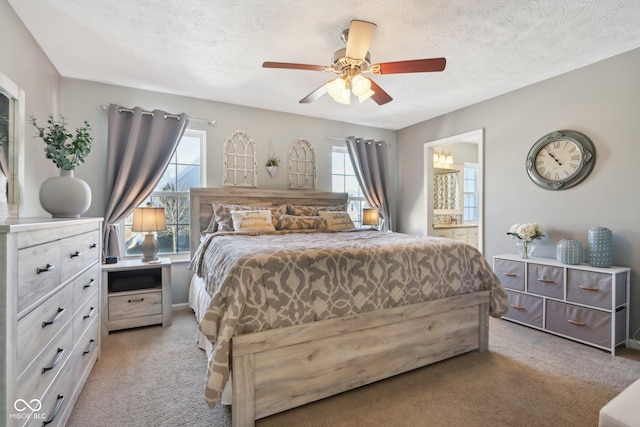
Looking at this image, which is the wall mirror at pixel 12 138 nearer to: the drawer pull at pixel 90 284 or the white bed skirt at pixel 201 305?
the drawer pull at pixel 90 284

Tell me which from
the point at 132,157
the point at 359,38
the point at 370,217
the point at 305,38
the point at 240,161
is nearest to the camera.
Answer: the point at 359,38

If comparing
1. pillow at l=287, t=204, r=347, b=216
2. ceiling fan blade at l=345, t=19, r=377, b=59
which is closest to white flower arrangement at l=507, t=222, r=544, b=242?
pillow at l=287, t=204, r=347, b=216

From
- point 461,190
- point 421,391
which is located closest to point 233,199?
point 421,391

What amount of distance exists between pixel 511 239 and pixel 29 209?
476 cm

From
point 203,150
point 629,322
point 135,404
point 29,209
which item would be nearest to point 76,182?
point 29,209

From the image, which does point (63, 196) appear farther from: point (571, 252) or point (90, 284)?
point (571, 252)

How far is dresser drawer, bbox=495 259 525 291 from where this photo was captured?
9.91 ft

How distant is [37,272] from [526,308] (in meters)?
3.81

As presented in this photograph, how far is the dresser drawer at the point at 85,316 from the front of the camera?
5.50ft

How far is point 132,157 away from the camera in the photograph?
3.24 m

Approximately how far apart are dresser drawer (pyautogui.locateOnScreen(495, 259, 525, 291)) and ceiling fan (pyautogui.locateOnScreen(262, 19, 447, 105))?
225 cm

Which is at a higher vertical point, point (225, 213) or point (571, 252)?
point (225, 213)

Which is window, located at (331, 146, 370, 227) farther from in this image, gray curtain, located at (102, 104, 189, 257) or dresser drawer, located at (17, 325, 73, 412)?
dresser drawer, located at (17, 325, 73, 412)

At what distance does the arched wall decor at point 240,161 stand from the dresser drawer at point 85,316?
2.08 m
